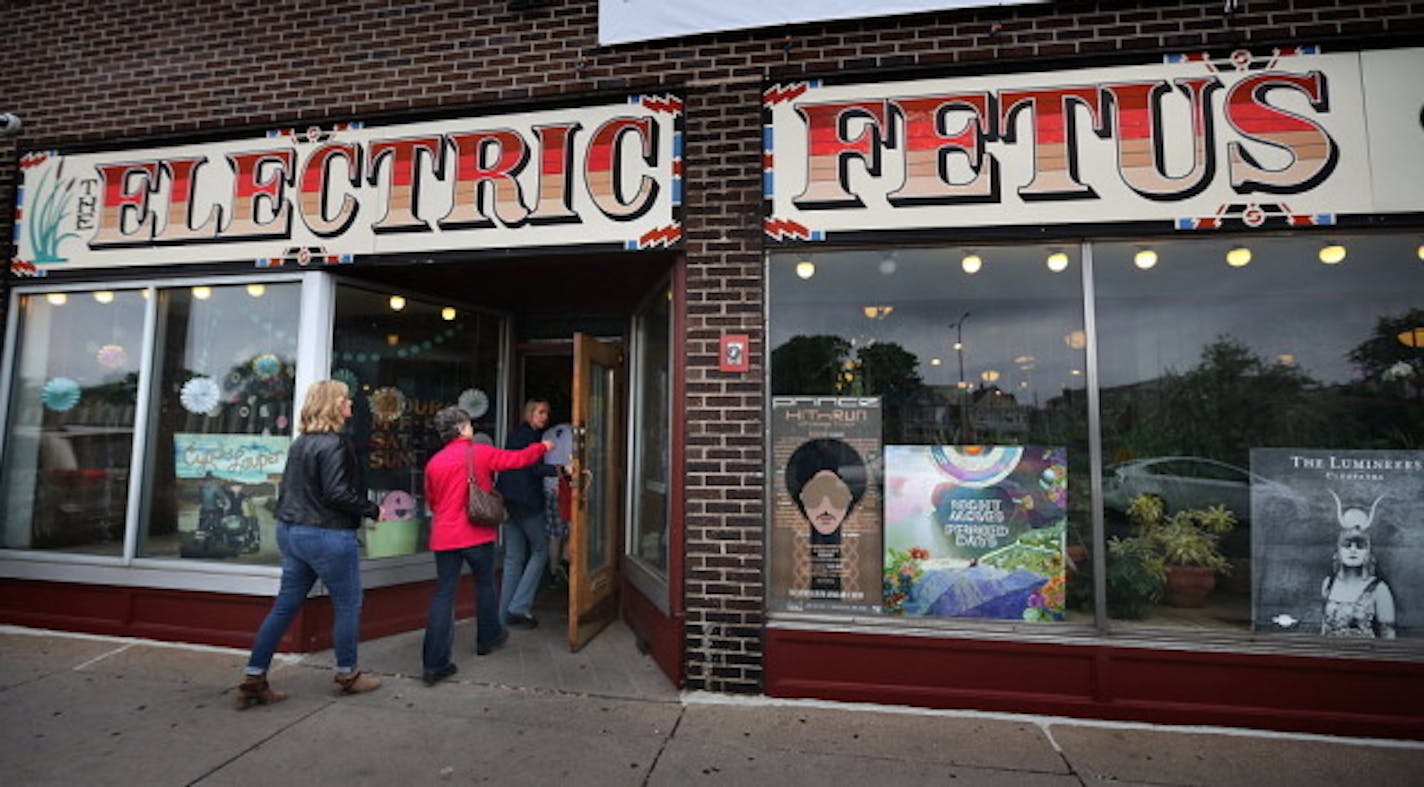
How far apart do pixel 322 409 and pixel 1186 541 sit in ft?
17.0

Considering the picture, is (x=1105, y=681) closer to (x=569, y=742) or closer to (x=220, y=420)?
(x=569, y=742)

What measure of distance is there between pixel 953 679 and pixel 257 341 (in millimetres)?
5465

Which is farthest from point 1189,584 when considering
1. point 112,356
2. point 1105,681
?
point 112,356

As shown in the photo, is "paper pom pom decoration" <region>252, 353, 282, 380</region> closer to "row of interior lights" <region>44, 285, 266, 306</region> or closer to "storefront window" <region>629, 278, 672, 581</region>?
"row of interior lights" <region>44, 285, 266, 306</region>

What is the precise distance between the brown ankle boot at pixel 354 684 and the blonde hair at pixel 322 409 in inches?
57.3

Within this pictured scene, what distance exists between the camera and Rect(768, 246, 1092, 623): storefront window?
428 centimetres

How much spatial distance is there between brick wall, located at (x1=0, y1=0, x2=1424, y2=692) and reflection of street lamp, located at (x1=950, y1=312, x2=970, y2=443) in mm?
1303

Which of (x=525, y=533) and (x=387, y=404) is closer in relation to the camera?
(x=525, y=533)

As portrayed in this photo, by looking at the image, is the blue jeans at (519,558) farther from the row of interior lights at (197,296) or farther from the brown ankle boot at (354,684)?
the row of interior lights at (197,296)

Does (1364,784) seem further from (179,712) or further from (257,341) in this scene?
(257,341)

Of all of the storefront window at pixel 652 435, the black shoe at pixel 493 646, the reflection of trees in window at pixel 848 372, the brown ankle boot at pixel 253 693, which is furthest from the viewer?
the storefront window at pixel 652 435

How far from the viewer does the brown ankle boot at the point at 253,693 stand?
3.87 metres

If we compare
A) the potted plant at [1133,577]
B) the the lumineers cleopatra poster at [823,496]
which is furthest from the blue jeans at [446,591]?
the potted plant at [1133,577]

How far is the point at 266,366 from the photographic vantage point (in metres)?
5.22
